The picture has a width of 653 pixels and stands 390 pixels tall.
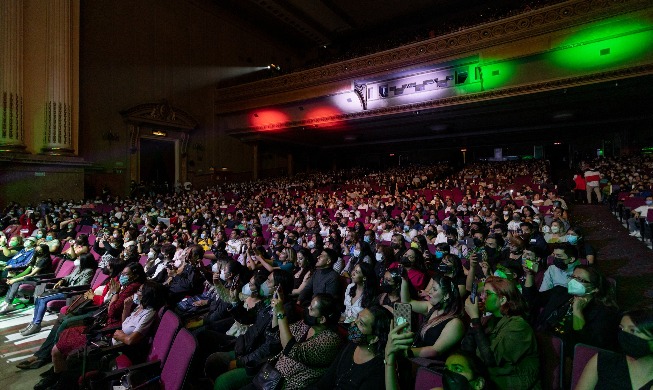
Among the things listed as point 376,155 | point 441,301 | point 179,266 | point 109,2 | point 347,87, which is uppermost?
point 109,2

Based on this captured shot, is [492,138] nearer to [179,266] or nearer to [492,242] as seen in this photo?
[492,242]

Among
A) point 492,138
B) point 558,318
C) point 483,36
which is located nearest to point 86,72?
point 483,36

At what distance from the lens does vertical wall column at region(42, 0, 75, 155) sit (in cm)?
1186

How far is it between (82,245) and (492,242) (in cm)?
600

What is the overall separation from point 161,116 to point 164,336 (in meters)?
15.4

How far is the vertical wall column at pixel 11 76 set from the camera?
428 inches

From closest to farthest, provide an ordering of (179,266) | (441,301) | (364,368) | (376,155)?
(364,368) < (441,301) < (179,266) < (376,155)

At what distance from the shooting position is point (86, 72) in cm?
1347

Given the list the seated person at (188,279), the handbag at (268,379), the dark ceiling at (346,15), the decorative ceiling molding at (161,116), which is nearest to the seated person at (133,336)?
the seated person at (188,279)

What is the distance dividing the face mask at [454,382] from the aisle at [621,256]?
2.98 m

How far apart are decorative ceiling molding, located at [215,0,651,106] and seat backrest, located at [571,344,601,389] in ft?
38.8

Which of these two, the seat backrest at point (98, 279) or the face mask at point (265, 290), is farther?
the seat backrest at point (98, 279)

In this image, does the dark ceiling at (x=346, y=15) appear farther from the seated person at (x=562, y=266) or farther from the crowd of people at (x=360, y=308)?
the seated person at (x=562, y=266)

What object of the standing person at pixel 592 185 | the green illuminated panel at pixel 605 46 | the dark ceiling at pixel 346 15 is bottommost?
the standing person at pixel 592 185
